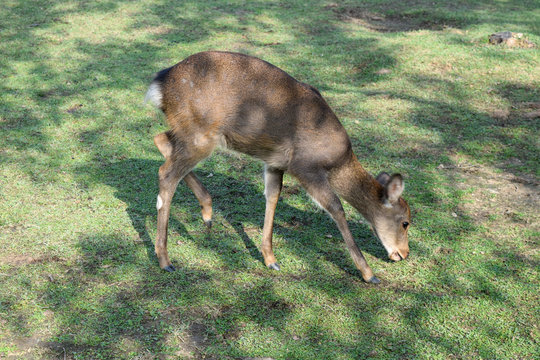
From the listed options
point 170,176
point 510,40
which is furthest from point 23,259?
point 510,40

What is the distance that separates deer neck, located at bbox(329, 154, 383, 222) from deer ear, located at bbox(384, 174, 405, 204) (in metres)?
0.11

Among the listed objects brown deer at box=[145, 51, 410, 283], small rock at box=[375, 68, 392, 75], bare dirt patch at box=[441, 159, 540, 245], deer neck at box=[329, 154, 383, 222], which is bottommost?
bare dirt patch at box=[441, 159, 540, 245]

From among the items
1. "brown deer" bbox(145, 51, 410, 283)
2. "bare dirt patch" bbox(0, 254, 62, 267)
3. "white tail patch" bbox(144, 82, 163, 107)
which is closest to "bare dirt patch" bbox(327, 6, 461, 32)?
"brown deer" bbox(145, 51, 410, 283)

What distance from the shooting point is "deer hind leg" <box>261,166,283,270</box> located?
463 centimetres

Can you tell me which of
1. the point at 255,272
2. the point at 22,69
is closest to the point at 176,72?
the point at 255,272

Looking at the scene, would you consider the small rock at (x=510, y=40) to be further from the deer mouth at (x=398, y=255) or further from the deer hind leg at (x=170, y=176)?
the deer hind leg at (x=170, y=176)

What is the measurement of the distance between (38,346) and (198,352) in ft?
3.12

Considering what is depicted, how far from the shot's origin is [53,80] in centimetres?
827

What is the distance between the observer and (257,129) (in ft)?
14.5

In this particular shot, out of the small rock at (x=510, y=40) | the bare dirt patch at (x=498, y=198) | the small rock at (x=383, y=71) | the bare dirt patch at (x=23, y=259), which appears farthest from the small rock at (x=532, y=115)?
the bare dirt patch at (x=23, y=259)

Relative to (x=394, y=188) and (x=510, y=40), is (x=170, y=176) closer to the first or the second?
(x=394, y=188)

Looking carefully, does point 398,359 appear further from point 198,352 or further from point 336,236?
point 336,236

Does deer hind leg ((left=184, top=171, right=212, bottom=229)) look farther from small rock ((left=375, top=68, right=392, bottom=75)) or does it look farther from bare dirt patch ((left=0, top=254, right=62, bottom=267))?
small rock ((left=375, top=68, right=392, bottom=75))

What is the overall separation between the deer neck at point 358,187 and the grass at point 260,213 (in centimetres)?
46
